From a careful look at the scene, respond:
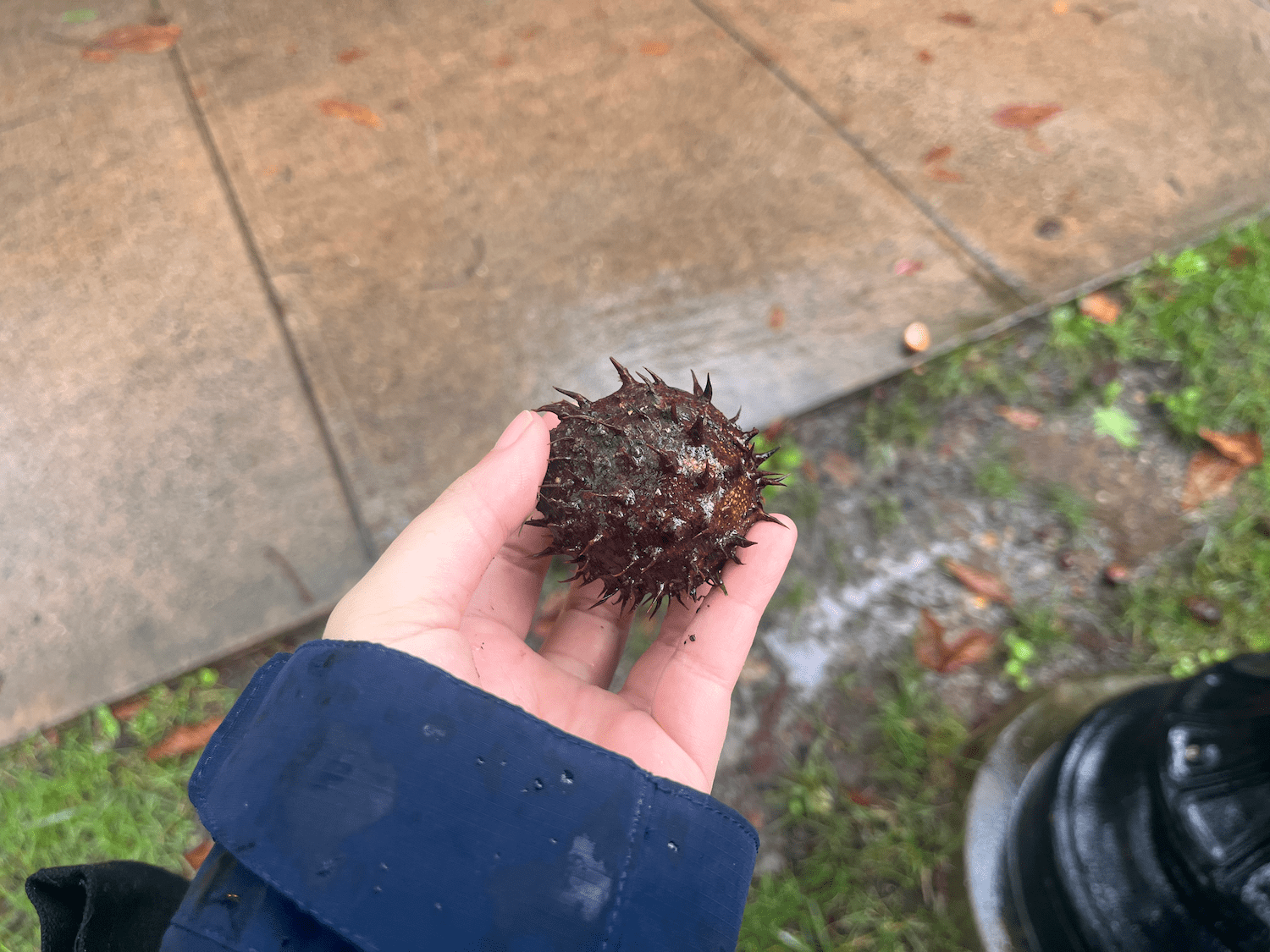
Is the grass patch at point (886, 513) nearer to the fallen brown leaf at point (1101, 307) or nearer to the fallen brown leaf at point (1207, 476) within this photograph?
the fallen brown leaf at point (1207, 476)

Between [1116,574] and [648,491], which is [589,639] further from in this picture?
[1116,574]

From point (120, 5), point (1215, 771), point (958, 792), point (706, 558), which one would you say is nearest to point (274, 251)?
point (120, 5)

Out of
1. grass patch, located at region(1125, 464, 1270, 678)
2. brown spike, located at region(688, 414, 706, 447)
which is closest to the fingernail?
brown spike, located at region(688, 414, 706, 447)

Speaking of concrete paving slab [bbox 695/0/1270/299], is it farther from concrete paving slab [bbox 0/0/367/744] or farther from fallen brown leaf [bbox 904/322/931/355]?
concrete paving slab [bbox 0/0/367/744]

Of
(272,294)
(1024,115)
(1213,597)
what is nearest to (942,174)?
(1024,115)

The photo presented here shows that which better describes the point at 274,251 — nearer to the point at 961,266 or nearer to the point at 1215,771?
the point at 961,266

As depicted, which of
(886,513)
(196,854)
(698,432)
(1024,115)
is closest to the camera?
(698,432)
